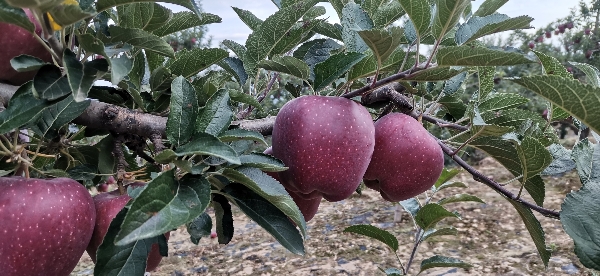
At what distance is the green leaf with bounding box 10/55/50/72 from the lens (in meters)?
0.38

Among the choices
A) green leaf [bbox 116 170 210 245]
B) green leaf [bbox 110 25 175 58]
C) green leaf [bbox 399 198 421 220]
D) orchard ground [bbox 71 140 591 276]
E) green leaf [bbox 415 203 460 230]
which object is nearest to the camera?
green leaf [bbox 116 170 210 245]

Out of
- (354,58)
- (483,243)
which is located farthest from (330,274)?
(354,58)

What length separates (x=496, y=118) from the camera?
0.67 meters

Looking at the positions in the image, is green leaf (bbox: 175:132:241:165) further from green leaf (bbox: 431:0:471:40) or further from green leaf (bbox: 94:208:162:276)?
green leaf (bbox: 431:0:471:40)

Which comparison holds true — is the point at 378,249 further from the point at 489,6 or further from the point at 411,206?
the point at 489,6

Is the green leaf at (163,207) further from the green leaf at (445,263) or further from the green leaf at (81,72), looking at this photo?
the green leaf at (445,263)

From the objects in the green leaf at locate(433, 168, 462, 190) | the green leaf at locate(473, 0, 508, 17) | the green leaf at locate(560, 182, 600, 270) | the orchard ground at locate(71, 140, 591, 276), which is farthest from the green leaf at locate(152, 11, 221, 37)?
the orchard ground at locate(71, 140, 591, 276)

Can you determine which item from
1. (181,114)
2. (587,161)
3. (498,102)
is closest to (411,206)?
(498,102)

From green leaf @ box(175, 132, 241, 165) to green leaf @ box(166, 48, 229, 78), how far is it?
0.64 ft

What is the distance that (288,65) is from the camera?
51 cm

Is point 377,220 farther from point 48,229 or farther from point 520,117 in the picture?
point 48,229

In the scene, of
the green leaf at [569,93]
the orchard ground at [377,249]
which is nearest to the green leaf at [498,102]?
the green leaf at [569,93]

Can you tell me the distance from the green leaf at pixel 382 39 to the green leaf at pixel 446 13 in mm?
51

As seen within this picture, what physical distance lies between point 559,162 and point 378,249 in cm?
195
